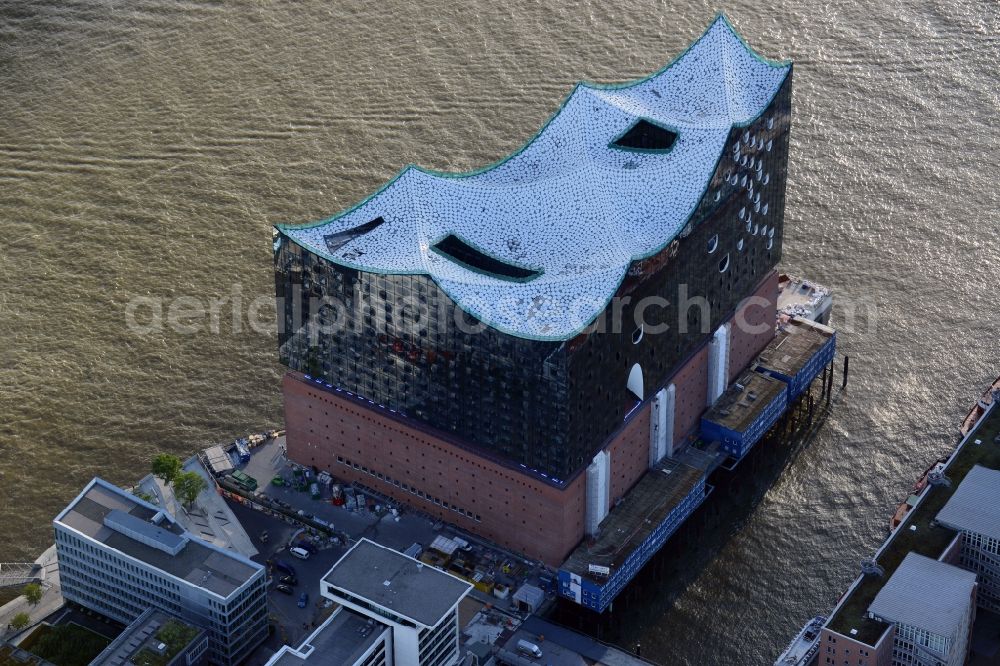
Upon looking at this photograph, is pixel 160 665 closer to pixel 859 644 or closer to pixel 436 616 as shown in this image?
pixel 436 616

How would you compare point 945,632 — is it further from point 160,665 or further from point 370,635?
point 160,665

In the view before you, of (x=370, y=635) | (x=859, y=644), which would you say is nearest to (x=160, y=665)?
(x=370, y=635)

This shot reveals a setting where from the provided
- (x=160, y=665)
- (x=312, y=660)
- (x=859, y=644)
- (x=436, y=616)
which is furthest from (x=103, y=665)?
(x=859, y=644)

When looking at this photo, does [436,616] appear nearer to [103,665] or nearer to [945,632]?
[103,665]

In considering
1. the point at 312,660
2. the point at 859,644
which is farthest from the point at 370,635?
the point at 859,644

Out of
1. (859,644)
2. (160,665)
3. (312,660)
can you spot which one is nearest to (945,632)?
(859,644)

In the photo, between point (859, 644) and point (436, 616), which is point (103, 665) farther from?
point (859, 644)
